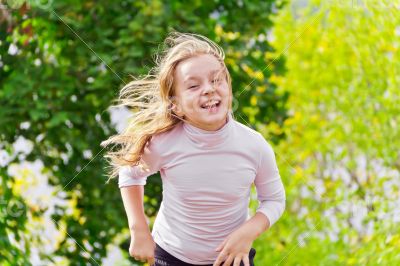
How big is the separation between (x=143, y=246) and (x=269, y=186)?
0.80 ft

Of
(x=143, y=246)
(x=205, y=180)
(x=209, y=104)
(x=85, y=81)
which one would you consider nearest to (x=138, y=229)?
(x=143, y=246)

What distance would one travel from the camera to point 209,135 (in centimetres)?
144

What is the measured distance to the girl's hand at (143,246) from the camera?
1.48 meters

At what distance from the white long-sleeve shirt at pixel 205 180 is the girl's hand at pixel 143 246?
0.03 meters

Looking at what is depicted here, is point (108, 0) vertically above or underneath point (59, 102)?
above

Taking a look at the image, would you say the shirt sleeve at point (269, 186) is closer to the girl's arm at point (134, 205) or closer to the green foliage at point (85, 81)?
the girl's arm at point (134, 205)

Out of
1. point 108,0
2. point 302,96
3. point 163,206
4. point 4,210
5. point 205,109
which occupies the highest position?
point 205,109

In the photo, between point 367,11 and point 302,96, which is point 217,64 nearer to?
point 367,11

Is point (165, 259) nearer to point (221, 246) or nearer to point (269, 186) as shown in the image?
point (221, 246)

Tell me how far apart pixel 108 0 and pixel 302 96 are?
1.08 meters

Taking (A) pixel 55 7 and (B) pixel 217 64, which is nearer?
(B) pixel 217 64

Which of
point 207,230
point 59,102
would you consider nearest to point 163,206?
point 207,230

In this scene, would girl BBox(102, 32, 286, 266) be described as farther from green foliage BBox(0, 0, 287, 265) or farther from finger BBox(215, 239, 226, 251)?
green foliage BBox(0, 0, 287, 265)

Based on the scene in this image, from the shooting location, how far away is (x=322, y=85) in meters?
3.62
